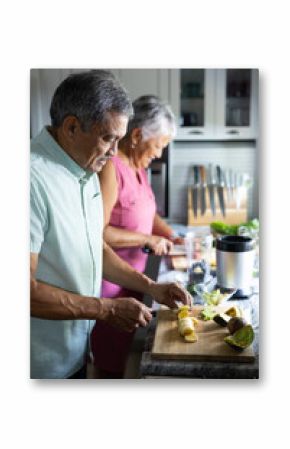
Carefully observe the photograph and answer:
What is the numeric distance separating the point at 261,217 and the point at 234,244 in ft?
0.38

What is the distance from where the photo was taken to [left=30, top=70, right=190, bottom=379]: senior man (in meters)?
1.62

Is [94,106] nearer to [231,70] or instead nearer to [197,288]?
[231,70]

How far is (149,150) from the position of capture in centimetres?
178

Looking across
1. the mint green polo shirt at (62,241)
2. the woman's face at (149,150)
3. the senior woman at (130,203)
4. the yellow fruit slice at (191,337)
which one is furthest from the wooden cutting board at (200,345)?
the woman's face at (149,150)

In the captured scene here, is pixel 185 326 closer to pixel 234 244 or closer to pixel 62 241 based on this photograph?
pixel 234 244

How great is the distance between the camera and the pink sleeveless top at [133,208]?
70.3 inches

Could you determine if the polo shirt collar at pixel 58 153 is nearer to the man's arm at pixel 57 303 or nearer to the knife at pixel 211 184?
the man's arm at pixel 57 303

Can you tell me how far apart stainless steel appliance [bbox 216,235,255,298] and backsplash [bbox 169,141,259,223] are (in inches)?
3.8

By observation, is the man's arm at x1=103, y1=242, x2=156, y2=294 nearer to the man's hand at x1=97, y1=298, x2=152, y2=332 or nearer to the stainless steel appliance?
the man's hand at x1=97, y1=298, x2=152, y2=332

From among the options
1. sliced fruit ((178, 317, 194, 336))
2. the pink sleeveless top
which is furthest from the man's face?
sliced fruit ((178, 317, 194, 336))

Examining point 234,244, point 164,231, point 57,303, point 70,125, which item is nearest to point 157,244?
point 164,231

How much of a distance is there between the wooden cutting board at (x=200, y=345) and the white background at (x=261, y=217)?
0.18 metres

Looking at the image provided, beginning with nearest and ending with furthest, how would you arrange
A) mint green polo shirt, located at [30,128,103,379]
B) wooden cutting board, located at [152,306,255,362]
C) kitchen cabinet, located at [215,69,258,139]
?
wooden cutting board, located at [152,306,255,362] → mint green polo shirt, located at [30,128,103,379] → kitchen cabinet, located at [215,69,258,139]
